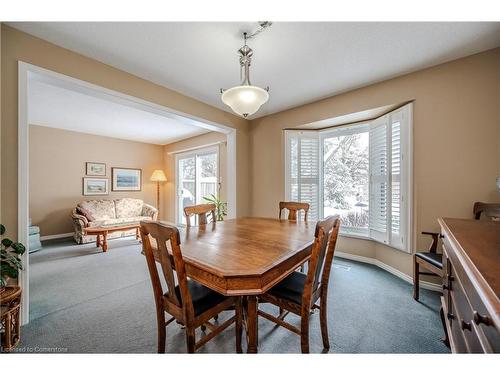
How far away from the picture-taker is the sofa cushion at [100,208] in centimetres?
462

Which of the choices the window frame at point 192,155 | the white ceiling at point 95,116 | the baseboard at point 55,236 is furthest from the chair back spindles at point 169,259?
the baseboard at point 55,236

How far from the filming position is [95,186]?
17.1 feet

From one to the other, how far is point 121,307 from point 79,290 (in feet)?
2.52

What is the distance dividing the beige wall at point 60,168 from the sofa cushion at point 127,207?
45 cm

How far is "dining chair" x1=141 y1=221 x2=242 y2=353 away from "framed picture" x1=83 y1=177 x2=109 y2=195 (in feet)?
16.7

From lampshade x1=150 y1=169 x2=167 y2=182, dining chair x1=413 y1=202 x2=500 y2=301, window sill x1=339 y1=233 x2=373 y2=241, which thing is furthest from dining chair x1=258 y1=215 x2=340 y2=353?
lampshade x1=150 y1=169 x2=167 y2=182

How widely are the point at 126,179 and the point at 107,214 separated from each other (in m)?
1.21

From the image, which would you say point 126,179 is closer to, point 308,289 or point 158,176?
point 158,176

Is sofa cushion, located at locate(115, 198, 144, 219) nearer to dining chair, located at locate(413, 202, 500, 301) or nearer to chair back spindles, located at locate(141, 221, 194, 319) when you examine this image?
chair back spindles, located at locate(141, 221, 194, 319)

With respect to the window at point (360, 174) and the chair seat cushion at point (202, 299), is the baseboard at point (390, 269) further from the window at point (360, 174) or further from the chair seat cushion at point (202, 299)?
the chair seat cushion at point (202, 299)

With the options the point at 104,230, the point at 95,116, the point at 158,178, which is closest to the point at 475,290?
the point at 104,230

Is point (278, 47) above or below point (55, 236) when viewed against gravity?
above
